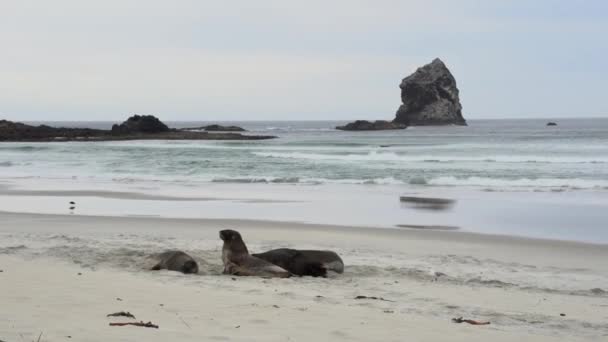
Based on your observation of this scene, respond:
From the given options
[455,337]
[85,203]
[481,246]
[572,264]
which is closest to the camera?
[455,337]

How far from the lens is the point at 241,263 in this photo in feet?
27.1

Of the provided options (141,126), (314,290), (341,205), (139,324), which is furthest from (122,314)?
(141,126)

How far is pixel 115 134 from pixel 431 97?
62.2 m

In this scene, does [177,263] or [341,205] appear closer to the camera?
[177,263]

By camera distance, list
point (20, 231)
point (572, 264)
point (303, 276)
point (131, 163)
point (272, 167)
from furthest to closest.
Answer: point (131, 163) < point (272, 167) < point (20, 231) < point (572, 264) < point (303, 276)

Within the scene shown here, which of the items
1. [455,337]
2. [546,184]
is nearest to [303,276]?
[455,337]

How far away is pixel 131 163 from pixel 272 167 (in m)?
6.89

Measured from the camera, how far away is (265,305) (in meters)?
6.23

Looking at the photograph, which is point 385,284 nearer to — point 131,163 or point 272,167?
point 272,167

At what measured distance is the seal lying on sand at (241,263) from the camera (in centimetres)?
816

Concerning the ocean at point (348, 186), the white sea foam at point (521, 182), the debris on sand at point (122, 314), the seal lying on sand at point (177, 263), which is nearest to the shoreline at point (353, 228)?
the ocean at point (348, 186)

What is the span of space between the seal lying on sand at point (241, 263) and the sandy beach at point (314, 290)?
19cm

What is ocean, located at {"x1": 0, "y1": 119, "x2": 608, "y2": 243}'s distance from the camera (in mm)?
14352

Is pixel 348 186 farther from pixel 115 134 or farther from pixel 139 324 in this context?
pixel 115 134
